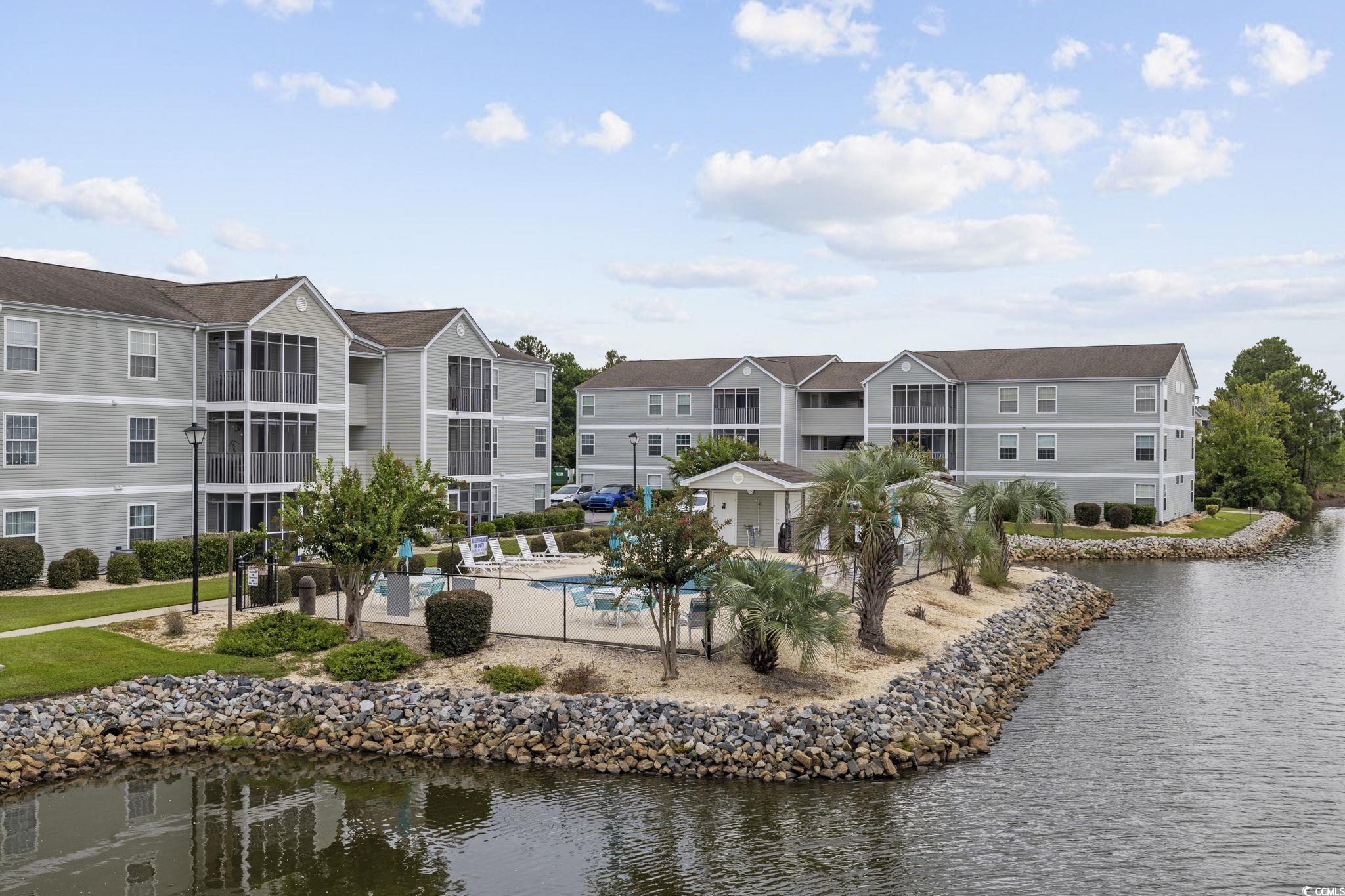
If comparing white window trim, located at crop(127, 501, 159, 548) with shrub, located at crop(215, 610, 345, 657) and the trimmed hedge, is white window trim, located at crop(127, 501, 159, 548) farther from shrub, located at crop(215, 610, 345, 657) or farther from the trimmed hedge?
shrub, located at crop(215, 610, 345, 657)

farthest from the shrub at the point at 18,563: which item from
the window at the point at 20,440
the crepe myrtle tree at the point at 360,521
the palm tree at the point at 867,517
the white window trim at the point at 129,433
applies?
the palm tree at the point at 867,517

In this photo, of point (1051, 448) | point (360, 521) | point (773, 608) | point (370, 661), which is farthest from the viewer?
point (1051, 448)

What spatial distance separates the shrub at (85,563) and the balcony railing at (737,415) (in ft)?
120

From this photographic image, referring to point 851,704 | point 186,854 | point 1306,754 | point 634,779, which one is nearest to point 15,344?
point 186,854

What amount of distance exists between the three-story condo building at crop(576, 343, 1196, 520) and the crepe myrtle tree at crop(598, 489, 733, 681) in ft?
98.5

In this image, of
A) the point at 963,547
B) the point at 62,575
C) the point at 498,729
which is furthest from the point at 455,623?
the point at 963,547

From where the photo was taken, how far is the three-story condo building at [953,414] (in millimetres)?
53219

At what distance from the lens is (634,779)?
17438mm

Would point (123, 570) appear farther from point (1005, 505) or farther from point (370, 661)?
point (1005, 505)

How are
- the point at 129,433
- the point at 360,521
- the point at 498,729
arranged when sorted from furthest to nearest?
the point at 129,433 < the point at 360,521 < the point at 498,729

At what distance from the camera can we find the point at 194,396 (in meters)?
34.0

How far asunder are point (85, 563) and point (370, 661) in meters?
12.9

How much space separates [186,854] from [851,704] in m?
10.8

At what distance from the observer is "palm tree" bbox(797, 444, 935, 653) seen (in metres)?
23.1
